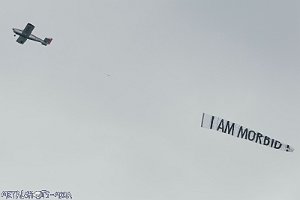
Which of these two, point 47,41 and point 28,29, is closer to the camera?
point 28,29

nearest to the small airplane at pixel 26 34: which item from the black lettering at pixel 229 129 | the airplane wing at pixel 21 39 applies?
the airplane wing at pixel 21 39

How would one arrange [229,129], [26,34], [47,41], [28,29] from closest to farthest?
[229,129]
[28,29]
[26,34]
[47,41]

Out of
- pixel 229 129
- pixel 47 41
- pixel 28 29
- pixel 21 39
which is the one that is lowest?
pixel 229 129

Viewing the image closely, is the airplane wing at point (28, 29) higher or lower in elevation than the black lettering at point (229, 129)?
higher

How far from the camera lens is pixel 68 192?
183m

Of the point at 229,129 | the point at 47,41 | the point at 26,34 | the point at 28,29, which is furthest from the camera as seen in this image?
the point at 47,41

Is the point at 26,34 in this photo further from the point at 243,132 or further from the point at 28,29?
the point at 243,132

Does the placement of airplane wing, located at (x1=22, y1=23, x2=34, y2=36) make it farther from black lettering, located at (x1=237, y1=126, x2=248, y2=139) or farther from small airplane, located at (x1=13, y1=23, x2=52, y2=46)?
black lettering, located at (x1=237, y1=126, x2=248, y2=139)

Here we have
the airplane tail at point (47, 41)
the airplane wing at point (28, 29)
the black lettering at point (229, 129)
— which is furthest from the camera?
the airplane tail at point (47, 41)

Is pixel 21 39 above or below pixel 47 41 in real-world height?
below

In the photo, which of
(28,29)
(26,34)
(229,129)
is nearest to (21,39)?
(26,34)

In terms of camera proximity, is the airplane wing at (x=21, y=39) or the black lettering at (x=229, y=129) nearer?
the black lettering at (x=229, y=129)

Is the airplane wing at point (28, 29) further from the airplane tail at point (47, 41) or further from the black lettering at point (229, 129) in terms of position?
the black lettering at point (229, 129)

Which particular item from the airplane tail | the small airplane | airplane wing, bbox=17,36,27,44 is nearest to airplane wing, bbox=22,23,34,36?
the small airplane
